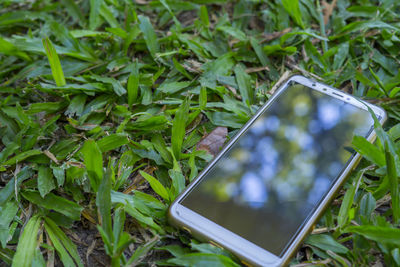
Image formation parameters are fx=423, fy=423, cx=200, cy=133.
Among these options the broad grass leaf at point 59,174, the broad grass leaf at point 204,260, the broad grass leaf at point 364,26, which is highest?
the broad grass leaf at point 364,26

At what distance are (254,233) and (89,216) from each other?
0.41 meters

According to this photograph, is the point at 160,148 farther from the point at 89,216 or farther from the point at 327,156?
the point at 327,156

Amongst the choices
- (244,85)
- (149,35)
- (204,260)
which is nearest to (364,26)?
(244,85)

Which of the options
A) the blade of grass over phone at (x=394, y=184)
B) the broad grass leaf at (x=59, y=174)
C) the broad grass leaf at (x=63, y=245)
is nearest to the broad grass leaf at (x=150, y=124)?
the broad grass leaf at (x=59, y=174)

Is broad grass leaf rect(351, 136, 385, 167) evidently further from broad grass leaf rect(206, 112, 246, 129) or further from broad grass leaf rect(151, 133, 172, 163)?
broad grass leaf rect(151, 133, 172, 163)

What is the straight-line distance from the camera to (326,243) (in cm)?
97

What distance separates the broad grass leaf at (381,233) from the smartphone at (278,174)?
99 millimetres

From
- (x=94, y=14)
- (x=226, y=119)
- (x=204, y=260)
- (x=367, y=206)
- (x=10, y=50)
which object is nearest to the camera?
(x=204, y=260)

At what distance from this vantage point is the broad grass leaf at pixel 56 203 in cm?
102

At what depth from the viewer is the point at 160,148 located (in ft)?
3.82

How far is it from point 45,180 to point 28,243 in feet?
0.57

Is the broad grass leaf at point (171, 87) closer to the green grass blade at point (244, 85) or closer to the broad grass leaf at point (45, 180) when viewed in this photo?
the green grass blade at point (244, 85)

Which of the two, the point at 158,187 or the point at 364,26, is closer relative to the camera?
the point at 158,187

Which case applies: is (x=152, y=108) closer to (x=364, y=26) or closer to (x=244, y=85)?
(x=244, y=85)
